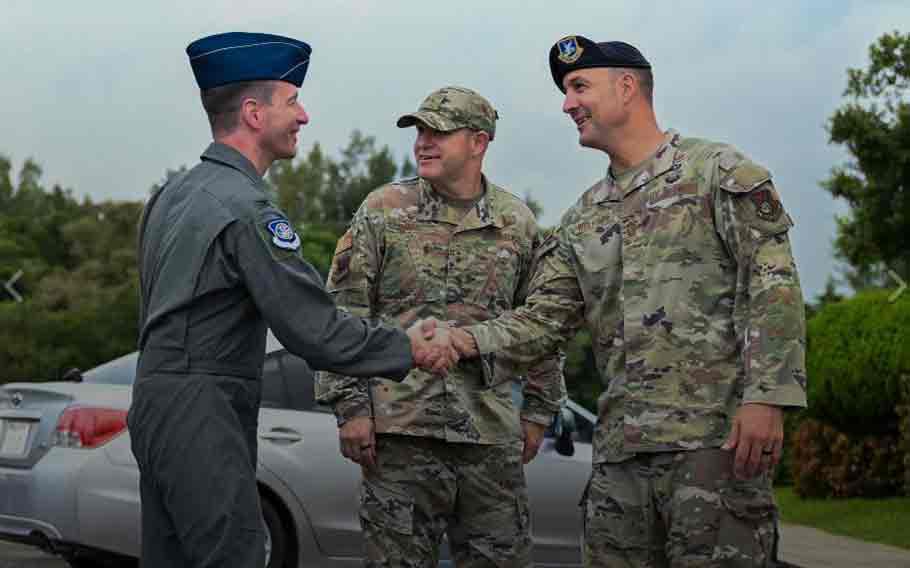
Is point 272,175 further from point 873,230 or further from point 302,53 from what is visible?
point 302,53

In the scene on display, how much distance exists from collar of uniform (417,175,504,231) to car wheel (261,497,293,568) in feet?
10.9

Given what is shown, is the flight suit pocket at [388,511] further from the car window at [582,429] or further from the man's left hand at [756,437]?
the car window at [582,429]

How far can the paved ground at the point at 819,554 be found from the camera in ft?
37.3

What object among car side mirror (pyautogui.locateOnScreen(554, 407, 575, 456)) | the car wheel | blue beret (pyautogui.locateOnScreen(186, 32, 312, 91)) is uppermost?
blue beret (pyautogui.locateOnScreen(186, 32, 312, 91))

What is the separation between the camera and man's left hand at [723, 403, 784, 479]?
4.70 metres

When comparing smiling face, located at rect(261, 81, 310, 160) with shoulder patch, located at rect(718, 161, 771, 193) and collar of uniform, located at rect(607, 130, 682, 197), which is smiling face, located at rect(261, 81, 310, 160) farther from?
shoulder patch, located at rect(718, 161, 771, 193)

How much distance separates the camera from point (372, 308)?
6.32m

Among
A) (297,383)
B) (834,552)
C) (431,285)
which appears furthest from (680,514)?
(834,552)

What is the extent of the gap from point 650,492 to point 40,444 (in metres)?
5.34

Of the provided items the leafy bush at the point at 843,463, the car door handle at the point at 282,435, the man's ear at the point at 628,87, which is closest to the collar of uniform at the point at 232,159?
the man's ear at the point at 628,87

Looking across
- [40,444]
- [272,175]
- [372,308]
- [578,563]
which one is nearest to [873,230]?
[578,563]

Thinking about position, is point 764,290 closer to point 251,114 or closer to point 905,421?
point 251,114

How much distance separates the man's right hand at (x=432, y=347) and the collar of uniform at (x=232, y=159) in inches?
28.8

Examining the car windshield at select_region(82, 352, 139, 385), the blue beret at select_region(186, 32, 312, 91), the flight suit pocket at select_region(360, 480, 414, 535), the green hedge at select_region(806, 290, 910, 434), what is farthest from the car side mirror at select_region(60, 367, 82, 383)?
the green hedge at select_region(806, 290, 910, 434)
